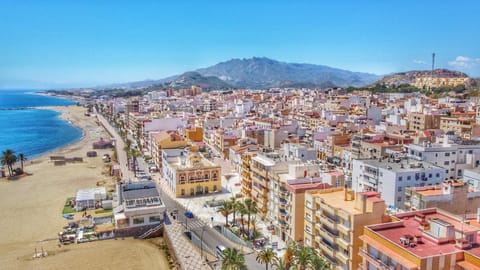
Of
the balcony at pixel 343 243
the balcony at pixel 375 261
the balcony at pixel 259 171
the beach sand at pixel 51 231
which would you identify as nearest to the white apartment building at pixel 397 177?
the balcony at pixel 259 171

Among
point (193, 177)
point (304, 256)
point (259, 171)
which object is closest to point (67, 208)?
point (193, 177)

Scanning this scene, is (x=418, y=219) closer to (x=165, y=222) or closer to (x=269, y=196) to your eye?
(x=269, y=196)

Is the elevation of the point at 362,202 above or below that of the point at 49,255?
above

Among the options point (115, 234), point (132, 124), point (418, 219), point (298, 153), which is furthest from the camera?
point (132, 124)

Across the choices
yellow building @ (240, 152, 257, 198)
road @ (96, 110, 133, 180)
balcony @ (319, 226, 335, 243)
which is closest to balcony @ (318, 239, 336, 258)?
balcony @ (319, 226, 335, 243)

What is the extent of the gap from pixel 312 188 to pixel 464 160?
32154mm

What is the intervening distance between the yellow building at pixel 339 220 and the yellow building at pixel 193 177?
27.4 metres

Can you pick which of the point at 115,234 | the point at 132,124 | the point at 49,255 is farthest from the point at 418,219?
the point at 132,124

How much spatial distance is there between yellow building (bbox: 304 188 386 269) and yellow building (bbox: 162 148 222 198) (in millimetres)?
27433

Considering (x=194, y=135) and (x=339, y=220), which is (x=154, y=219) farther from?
(x=194, y=135)

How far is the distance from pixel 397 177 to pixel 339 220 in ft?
54.0

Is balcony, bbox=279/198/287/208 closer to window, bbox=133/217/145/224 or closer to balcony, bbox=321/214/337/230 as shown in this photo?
balcony, bbox=321/214/337/230

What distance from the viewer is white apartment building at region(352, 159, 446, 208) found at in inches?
1784

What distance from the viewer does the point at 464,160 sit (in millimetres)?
58219
